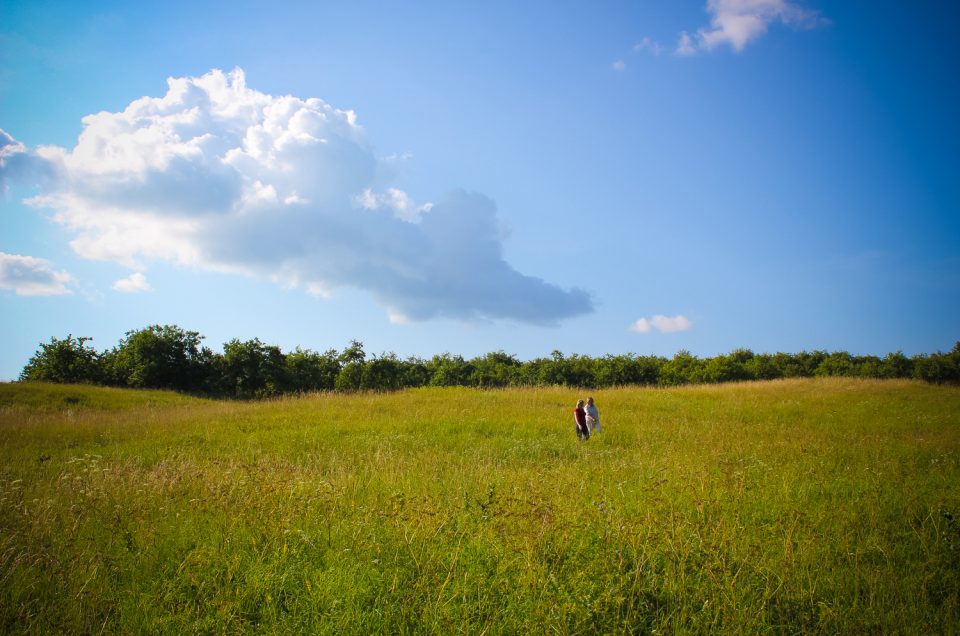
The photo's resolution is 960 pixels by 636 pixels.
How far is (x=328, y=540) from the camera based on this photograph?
175 inches

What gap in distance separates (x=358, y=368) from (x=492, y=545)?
42341 mm

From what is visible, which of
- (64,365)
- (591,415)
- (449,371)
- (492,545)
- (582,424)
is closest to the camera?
(492,545)

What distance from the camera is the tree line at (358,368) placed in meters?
41.1

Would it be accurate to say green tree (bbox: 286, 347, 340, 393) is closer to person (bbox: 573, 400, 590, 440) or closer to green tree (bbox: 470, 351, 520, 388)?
green tree (bbox: 470, 351, 520, 388)

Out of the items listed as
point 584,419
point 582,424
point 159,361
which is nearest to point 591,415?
point 584,419

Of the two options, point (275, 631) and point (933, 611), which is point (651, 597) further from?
point (275, 631)

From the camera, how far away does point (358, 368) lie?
4422 cm

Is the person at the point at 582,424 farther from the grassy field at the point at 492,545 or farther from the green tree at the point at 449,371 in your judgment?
the green tree at the point at 449,371

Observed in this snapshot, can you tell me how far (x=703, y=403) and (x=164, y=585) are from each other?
24.5 meters

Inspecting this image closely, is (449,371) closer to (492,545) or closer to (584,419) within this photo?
(584,419)

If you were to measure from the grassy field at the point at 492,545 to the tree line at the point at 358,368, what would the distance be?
34.4 m

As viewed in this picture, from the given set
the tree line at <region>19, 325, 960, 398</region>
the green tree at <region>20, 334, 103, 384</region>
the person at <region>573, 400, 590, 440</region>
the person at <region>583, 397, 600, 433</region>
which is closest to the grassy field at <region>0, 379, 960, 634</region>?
the person at <region>573, 400, 590, 440</region>

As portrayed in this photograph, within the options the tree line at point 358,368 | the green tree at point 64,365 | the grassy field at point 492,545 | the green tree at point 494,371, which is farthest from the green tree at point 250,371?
the grassy field at point 492,545

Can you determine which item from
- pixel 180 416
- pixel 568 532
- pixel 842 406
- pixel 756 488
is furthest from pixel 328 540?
pixel 842 406
